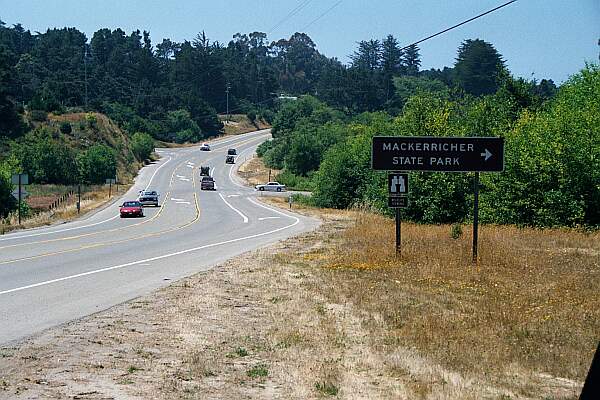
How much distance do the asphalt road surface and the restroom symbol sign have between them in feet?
19.2

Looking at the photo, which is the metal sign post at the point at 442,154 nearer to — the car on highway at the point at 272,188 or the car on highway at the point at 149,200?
the car on highway at the point at 149,200

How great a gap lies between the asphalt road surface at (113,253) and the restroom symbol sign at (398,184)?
5857mm

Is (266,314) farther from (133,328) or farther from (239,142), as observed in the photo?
(239,142)

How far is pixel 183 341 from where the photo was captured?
10812 mm

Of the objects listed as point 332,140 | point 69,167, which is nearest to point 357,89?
point 332,140

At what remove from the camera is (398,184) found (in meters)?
22.2

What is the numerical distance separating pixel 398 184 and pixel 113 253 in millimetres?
10876

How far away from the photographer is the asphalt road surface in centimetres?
1478

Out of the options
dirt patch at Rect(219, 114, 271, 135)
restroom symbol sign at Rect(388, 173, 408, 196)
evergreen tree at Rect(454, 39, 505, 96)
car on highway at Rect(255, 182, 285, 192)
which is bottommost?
car on highway at Rect(255, 182, 285, 192)

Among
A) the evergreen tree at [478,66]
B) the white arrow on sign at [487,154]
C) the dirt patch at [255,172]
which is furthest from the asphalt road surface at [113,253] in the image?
the evergreen tree at [478,66]

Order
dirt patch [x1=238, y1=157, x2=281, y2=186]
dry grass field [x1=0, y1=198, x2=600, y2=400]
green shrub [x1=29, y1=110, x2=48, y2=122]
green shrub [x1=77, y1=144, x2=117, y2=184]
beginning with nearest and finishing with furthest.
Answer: dry grass field [x1=0, y1=198, x2=600, y2=400] < green shrub [x1=77, y1=144, x2=117, y2=184] < dirt patch [x1=238, y1=157, x2=281, y2=186] < green shrub [x1=29, y1=110, x2=48, y2=122]

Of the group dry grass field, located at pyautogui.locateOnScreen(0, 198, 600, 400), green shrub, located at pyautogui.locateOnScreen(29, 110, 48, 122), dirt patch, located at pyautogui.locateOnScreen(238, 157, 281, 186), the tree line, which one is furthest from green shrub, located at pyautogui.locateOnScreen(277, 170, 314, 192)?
dry grass field, located at pyautogui.locateOnScreen(0, 198, 600, 400)

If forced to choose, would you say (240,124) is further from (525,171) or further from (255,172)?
(525,171)

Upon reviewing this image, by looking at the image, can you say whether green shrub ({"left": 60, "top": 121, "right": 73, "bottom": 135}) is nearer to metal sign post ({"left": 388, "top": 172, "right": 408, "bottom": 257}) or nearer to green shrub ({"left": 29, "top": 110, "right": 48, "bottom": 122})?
green shrub ({"left": 29, "top": 110, "right": 48, "bottom": 122})
